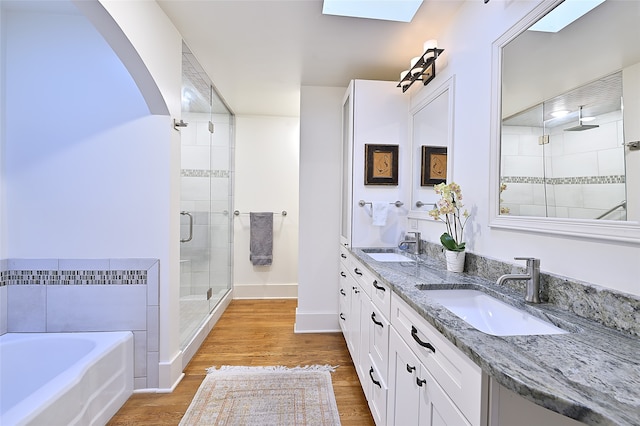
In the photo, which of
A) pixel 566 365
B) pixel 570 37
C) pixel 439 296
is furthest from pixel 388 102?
pixel 566 365

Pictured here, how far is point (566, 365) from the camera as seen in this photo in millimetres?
619

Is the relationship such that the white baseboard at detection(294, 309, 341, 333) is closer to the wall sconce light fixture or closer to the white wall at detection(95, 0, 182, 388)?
the white wall at detection(95, 0, 182, 388)

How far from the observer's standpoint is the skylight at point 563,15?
958mm

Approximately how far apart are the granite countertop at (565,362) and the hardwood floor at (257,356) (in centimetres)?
120

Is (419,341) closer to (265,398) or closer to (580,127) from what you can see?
(580,127)

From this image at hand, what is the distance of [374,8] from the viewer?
164 cm

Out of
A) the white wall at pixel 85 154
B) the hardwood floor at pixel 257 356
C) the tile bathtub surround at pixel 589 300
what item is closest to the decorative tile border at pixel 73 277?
the white wall at pixel 85 154

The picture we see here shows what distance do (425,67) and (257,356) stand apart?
2.51 m

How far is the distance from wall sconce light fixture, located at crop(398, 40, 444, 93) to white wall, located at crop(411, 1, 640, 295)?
0.08m

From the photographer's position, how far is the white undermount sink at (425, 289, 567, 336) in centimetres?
93

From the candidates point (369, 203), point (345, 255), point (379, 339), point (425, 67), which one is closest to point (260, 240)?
point (345, 255)

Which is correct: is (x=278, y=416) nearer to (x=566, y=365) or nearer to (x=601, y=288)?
(x=566, y=365)

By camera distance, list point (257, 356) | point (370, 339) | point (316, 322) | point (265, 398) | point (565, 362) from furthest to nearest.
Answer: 1. point (316, 322)
2. point (257, 356)
3. point (265, 398)
4. point (370, 339)
5. point (565, 362)

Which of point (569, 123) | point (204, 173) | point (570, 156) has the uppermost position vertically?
point (204, 173)
